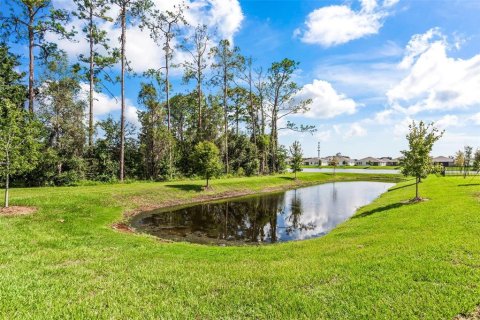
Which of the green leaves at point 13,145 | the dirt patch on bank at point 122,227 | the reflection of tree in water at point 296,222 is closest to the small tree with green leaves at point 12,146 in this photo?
the green leaves at point 13,145

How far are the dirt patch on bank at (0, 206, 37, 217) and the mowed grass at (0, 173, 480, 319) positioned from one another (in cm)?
201

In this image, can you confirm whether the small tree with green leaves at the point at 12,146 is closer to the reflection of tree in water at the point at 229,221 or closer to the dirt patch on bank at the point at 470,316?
the reflection of tree in water at the point at 229,221

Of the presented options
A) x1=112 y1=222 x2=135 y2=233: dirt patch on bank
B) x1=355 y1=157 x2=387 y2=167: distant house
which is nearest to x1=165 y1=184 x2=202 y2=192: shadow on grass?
x1=112 y1=222 x2=135 y2=233: dirt patch on bank

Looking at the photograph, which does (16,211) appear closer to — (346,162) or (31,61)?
(31,61)

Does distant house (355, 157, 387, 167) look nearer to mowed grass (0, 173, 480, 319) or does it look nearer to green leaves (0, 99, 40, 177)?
mowed grass (0, 173, 480, 319)

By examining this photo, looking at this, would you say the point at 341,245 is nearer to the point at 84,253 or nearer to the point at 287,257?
the point at 287,257

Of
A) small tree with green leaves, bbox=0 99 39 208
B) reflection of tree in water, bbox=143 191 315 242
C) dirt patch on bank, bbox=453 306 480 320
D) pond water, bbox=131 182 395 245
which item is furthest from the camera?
reflection of tree in water, bbox=143 191 315 242

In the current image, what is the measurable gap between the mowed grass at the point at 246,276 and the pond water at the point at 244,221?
146 inches

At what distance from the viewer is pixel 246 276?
7691mm

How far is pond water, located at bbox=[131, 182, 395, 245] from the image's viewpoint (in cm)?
1605

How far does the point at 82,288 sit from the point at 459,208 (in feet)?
57.7

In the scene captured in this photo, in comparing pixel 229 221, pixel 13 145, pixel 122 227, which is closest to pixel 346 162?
pixel 229 221

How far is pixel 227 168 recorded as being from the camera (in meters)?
46.6

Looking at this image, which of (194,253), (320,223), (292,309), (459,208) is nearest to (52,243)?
(194,253)
